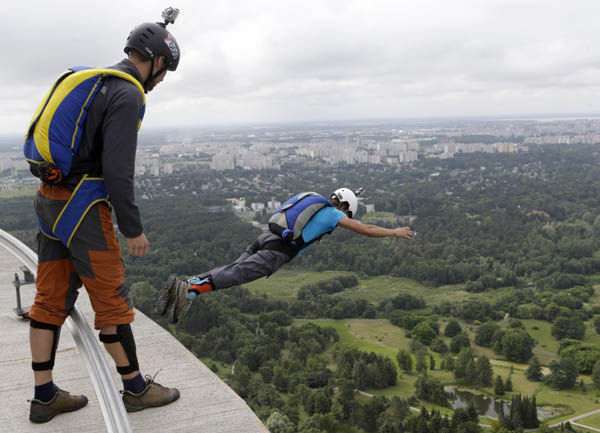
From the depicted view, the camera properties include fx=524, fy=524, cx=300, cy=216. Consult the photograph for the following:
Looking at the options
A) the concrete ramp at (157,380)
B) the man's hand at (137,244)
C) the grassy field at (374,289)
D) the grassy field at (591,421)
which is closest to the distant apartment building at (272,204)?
the grassy field at (374,289)

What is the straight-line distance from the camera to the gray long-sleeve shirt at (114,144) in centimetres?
255

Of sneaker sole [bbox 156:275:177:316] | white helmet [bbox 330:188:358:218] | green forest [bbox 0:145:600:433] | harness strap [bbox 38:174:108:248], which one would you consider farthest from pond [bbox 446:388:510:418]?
harness strap [bbox 38:174:108:248]

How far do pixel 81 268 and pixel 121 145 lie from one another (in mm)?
701

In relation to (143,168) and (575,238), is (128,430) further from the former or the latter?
(143,168)

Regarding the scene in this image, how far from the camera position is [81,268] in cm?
274

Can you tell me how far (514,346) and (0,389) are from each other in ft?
146

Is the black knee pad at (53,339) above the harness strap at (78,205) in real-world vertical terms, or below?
below

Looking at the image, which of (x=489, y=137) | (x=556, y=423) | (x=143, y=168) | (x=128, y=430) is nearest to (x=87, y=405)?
(x=128, y=430)

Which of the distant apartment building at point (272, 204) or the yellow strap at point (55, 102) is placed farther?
the distant apartment building at point (272, 204)

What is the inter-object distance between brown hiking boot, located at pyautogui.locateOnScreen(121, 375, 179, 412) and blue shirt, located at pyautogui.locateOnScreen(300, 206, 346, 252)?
166cm

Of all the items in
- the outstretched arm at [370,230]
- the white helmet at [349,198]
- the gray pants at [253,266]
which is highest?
the white helmet at [349,198]

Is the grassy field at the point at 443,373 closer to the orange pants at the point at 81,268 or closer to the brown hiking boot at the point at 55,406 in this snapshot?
the brown hiking boot at the point at 55,406

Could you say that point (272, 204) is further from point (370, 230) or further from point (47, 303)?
point (47, 303)

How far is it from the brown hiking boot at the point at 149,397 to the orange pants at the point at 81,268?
1.78 feet
